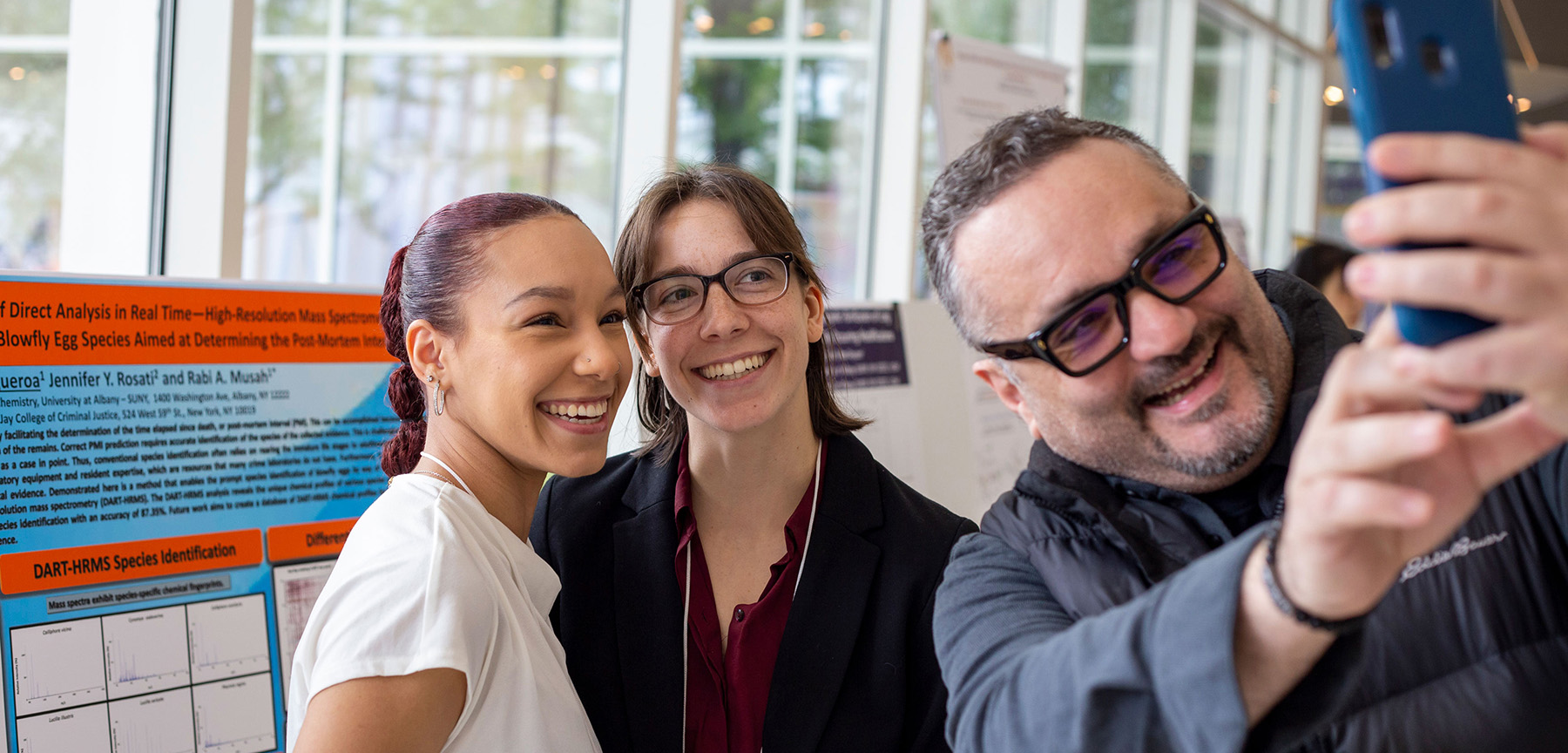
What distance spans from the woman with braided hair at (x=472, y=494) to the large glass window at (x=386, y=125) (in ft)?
14.0

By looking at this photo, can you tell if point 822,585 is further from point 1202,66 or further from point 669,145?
point 1202,66

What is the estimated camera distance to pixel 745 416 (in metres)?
1.86

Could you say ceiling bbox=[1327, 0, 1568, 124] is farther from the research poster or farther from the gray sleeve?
the gray sleeve

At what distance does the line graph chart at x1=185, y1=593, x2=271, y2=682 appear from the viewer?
1.81 m

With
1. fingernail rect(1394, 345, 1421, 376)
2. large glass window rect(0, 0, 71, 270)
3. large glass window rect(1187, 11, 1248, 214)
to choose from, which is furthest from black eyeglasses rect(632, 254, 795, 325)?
large glass window rect(1187, 11, 1248, 214)

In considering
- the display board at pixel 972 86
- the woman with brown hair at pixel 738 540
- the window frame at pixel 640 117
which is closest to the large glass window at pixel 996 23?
the window frame at pixel 640 117

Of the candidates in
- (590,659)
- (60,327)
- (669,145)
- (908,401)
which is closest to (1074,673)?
(590,659)

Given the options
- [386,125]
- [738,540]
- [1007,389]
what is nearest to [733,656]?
[738,540]

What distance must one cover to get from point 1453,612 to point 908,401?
7.79 feet

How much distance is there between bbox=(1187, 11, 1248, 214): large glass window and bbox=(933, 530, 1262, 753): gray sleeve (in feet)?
22.6

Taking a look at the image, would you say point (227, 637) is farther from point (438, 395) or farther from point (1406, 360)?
point (1406, 360)

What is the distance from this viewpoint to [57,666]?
164 centimetres

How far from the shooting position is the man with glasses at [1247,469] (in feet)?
1.90

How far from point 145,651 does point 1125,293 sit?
1.61m
